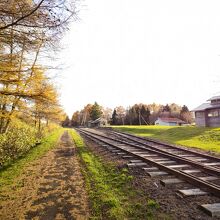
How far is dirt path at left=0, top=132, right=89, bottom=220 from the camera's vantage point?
4594 millimetres

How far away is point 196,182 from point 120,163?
3.96 meters

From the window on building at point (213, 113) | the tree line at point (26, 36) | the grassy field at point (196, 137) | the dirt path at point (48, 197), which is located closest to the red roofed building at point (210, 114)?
the window on building at point (213, 113)

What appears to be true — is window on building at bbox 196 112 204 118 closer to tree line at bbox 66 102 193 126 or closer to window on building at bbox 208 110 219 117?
window on building at bbox 208 110 219 117

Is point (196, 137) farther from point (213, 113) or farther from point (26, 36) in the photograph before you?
point (26, 36)

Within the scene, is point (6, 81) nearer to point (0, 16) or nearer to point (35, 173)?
point (0, 16)

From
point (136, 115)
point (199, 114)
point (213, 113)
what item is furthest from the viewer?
point (136, 115)

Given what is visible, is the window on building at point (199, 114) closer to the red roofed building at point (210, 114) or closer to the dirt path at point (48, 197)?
the red roofed building at point (210, 114)

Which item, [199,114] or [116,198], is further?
[199,114]

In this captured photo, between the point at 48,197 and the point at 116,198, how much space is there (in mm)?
1709

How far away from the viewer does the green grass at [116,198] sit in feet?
14.5

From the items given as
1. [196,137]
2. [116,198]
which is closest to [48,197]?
[116,198]

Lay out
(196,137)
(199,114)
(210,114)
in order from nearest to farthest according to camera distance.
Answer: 1. (196,137)
2. (210,114)
3. (199,114)

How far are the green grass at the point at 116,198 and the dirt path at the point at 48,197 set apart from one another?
251mm

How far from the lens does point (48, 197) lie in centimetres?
557
